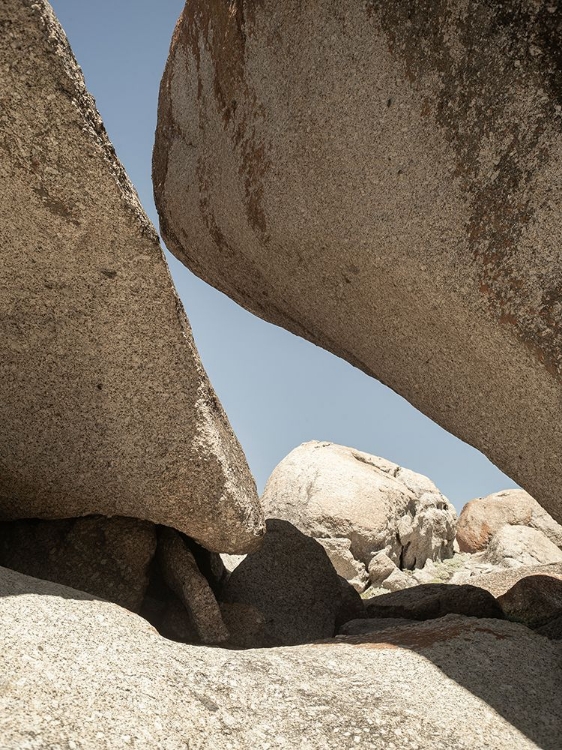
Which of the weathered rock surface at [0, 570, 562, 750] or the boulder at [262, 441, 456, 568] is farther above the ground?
the boulder at [262, 441, 456, 568]

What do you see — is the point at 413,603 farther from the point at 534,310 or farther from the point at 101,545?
the point at 534,310

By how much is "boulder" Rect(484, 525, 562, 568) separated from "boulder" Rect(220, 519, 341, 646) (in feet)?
14.4

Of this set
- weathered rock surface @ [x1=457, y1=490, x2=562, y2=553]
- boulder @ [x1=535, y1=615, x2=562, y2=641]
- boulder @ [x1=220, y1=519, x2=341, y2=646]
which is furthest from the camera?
weathered rock surface @ [x1=457, y1=490, x2=562, y2=553]

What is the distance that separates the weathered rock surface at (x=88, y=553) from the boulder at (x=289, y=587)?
103 cm

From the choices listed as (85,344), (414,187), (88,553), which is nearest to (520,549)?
(88,553)

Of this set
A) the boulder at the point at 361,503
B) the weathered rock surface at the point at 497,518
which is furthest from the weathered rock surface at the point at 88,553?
the weathered rock surface at the point at 497,518

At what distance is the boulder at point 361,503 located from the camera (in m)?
9.06

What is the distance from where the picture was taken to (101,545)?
5133mm

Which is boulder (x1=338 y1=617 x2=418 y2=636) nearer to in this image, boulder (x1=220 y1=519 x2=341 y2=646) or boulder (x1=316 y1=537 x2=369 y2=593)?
boulder (x1=220 y1=519 x2=341 y2=646)

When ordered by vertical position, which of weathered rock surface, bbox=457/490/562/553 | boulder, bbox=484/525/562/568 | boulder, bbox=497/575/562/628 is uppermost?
weathered rock surface, bbox=457/490/562/553

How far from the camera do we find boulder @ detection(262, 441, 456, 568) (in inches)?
357

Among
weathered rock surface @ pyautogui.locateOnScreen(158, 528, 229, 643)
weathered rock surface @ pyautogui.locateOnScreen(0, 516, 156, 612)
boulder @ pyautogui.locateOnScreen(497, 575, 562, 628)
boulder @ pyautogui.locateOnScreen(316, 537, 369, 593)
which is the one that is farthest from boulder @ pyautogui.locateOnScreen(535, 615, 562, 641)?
boulder @ pyautogui.locateOnScreen(316, 537, 369, 593)

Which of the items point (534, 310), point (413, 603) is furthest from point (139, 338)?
point (413, 603)

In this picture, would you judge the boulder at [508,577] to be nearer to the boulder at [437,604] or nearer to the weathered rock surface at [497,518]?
the boulder at [437,604]
